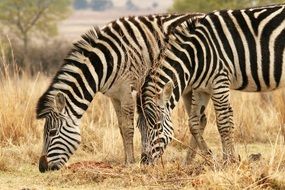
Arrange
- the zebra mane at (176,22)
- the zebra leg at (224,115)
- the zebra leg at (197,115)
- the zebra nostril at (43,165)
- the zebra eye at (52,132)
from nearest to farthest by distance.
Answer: the zebra nostril at (43,165) → the zebra eye at (52,132) → the zebra leg at (224,115) → the zebra mane at (176,22) → the zebra leg at (197,115)

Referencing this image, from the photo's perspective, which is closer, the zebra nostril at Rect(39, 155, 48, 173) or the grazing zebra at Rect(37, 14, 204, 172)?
the zebra nostril at Rect(39, 155, 48, 173)

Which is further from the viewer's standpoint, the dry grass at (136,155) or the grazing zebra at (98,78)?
the grazing zebra at (98,78)

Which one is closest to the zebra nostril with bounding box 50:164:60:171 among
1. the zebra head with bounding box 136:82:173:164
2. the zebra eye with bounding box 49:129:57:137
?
the zebra eye with bounding box 49:129:57:137

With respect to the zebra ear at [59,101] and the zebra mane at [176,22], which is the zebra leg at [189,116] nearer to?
the zebra mane at [176,22]

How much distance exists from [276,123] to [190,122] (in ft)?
8.38

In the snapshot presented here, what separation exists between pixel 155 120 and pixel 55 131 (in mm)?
1197

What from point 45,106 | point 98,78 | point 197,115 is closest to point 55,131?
point 45,106

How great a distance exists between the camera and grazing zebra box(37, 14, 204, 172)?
759cm

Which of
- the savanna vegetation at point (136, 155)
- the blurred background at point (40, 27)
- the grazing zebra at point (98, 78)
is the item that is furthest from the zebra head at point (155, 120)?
the blurred background at point (40, 27)

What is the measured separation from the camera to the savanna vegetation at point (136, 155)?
6.24 m

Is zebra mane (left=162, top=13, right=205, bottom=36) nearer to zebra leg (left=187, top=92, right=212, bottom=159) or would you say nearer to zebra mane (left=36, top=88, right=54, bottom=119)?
zebra leg (left=187, top=92, right=212, bottom=159)

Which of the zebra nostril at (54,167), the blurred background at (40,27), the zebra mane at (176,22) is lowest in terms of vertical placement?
the zebra nostril at (54,167)

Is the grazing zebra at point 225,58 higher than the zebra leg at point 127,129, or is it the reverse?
the grazing zebra at point 225,58

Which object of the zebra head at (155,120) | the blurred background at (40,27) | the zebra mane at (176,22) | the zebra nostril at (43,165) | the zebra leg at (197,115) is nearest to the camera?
the zebra head at (155,120)
